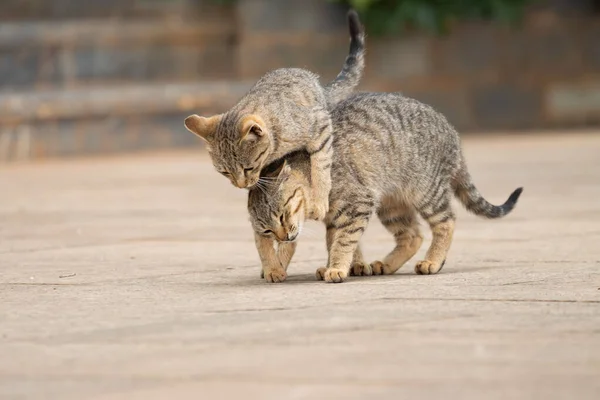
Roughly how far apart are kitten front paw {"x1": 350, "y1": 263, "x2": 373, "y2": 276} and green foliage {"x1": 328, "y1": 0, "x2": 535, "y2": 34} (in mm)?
7249

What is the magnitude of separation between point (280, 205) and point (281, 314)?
1019mm

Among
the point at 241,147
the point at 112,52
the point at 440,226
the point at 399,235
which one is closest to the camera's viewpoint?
the point at 241,147

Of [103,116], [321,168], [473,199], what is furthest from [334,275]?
[103,116]

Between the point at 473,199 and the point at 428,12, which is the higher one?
the point at 428,12

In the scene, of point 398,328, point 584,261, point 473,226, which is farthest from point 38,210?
point 398,328

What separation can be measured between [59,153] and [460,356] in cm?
930

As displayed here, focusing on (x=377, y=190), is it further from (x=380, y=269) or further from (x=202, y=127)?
(x=202, y=127)

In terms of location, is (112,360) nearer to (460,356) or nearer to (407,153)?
(460,356)

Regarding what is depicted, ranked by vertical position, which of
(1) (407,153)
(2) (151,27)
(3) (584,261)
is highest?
(2) (151,27)

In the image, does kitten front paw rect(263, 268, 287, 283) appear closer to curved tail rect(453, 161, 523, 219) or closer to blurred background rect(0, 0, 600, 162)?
curved tail rect(453, 161, 523, 219)

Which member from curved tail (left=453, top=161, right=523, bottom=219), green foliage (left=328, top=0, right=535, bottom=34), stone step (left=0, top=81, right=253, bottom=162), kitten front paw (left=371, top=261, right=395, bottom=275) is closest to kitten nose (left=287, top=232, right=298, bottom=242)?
kitten front paw (left=371, top=261, right=395, bottom=275)

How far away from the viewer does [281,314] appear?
410 cm

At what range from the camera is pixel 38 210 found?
811cm

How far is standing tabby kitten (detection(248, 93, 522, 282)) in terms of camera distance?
510 cm
